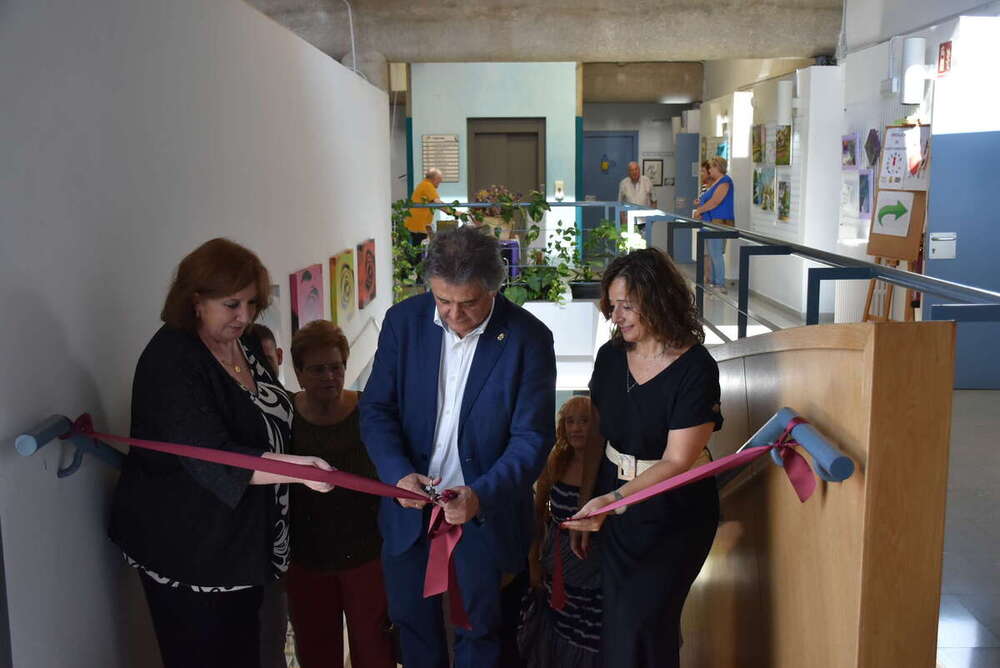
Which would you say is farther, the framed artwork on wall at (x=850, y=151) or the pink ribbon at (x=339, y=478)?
the framed artwork on wall at (x=850, y=151)

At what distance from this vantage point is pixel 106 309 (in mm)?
2984

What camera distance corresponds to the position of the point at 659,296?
3.01 meters

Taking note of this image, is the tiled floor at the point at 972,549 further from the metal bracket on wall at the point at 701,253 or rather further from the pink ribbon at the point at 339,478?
the pink ribbon at the point at 339,478

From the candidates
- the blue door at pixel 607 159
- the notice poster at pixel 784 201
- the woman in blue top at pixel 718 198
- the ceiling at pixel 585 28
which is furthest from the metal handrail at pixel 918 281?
the blue door at pixel 607 159

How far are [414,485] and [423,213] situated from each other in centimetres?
1051

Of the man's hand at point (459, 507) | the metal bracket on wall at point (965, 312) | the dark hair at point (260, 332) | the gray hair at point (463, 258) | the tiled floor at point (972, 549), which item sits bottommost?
the tiled floor at point (972, 549)

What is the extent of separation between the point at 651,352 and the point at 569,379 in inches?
375

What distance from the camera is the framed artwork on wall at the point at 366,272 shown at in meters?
9.66

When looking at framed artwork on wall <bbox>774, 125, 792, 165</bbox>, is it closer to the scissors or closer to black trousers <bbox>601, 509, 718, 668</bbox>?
black trousers <bbox>601, 509, 718, 668</bbox>

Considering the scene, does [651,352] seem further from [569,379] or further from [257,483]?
[569,379]

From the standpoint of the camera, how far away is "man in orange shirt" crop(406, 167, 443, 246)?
12867 mm

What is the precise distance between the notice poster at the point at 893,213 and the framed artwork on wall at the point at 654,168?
14043 mm

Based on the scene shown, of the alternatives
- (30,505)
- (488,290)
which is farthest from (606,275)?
(30,505)

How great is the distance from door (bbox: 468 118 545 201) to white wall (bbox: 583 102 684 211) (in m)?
7.08
